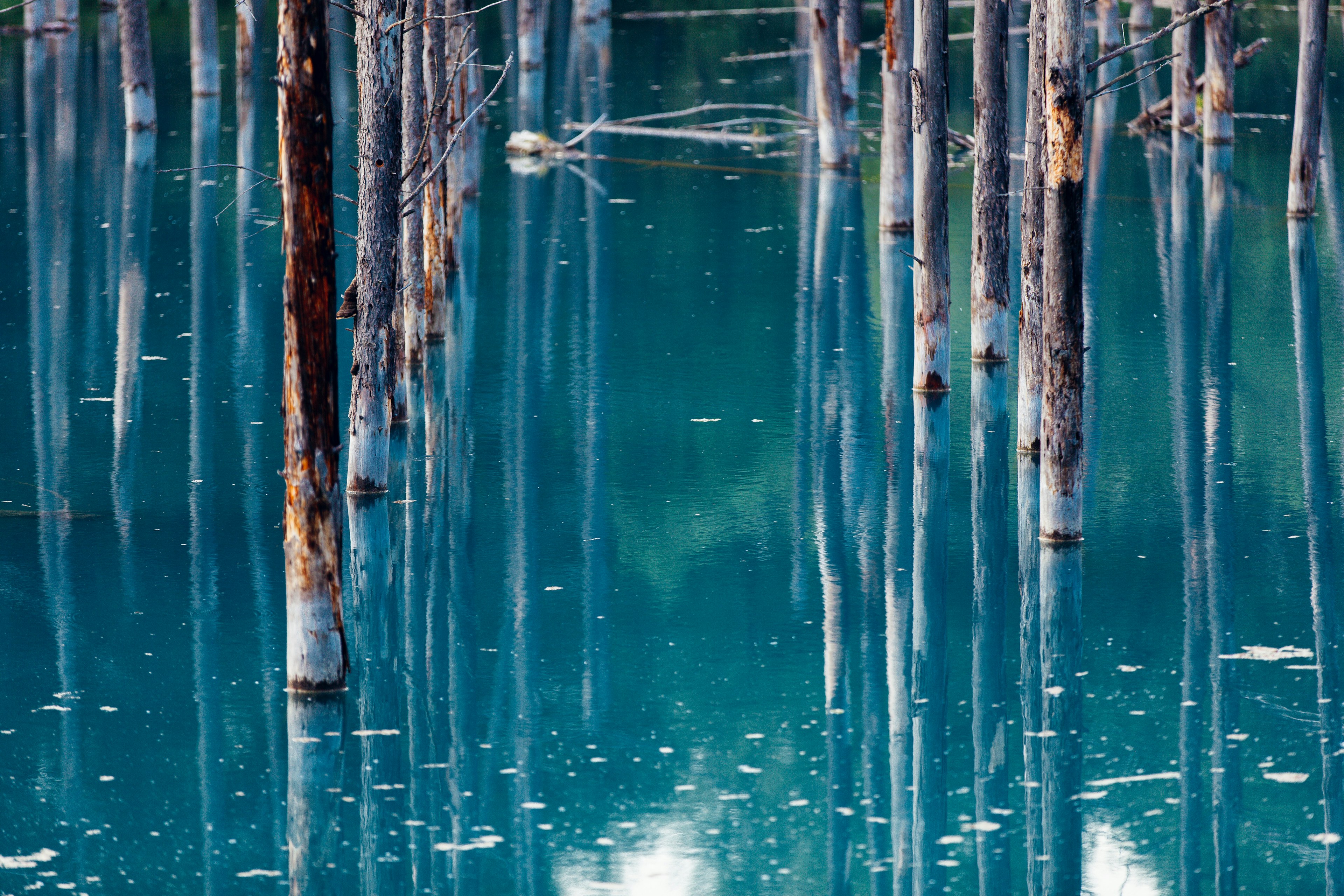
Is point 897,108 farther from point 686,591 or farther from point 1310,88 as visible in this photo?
point 686,591

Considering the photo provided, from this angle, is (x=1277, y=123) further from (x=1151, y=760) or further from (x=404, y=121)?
(x=1151, y=760)

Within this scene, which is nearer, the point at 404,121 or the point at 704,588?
the point at 704,588

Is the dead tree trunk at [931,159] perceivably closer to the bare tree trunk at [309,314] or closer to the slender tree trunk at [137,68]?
the bare tree trunk at [309,314]

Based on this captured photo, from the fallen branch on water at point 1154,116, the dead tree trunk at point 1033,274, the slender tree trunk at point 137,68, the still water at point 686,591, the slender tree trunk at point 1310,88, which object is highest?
the slender tree trunk at point 137,68

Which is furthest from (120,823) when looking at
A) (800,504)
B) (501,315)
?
(501,315)

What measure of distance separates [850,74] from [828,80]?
219 inches

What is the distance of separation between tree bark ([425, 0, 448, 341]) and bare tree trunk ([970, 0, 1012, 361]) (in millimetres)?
4356

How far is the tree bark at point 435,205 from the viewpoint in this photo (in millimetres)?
15117

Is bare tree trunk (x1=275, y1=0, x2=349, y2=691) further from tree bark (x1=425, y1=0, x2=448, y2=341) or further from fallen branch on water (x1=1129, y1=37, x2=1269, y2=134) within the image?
fallen branch on water (x1=1129, y1=37, x2=1269, y2=134)

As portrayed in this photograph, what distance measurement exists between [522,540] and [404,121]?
149 inches

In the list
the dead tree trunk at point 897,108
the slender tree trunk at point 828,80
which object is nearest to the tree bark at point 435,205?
the dead tree trunk at point 897,108

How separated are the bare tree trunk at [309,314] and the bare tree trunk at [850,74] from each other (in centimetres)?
1589

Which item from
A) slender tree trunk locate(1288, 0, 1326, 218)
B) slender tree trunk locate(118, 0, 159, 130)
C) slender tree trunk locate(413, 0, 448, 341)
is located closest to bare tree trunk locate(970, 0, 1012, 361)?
slender tree trunk locate(413, 0, 448, 341)

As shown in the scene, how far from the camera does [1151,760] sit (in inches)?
329
